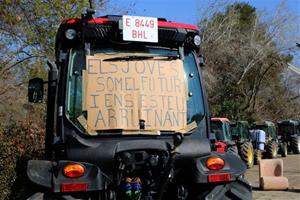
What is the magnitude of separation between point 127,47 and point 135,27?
0.24 metres

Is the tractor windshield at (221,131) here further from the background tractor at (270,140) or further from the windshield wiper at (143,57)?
the windshield wiper at (143,57)

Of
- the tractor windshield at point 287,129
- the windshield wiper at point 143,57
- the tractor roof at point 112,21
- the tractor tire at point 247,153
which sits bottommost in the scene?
the tractor tire at point 247,153

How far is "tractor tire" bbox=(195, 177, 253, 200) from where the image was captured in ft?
16.2

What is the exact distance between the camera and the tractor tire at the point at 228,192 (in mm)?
4934

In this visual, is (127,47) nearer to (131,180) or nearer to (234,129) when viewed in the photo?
(131,180)

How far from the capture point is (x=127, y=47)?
206 inches

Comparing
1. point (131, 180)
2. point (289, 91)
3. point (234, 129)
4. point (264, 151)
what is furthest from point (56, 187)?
point (289, 91)

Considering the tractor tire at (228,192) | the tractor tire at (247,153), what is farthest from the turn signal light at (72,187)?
the tractor tire at (247,153)

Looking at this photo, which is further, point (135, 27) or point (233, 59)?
point (233, 59)

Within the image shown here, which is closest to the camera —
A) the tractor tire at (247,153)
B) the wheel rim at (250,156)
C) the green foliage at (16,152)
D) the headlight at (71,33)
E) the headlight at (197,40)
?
the headlight at (71,33)

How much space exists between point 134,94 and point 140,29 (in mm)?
676

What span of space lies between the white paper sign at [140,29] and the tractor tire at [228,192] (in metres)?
1.63

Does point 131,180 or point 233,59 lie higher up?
point 233,59

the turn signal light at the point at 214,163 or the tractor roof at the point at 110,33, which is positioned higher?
the tractor roof at the point at 110,33
